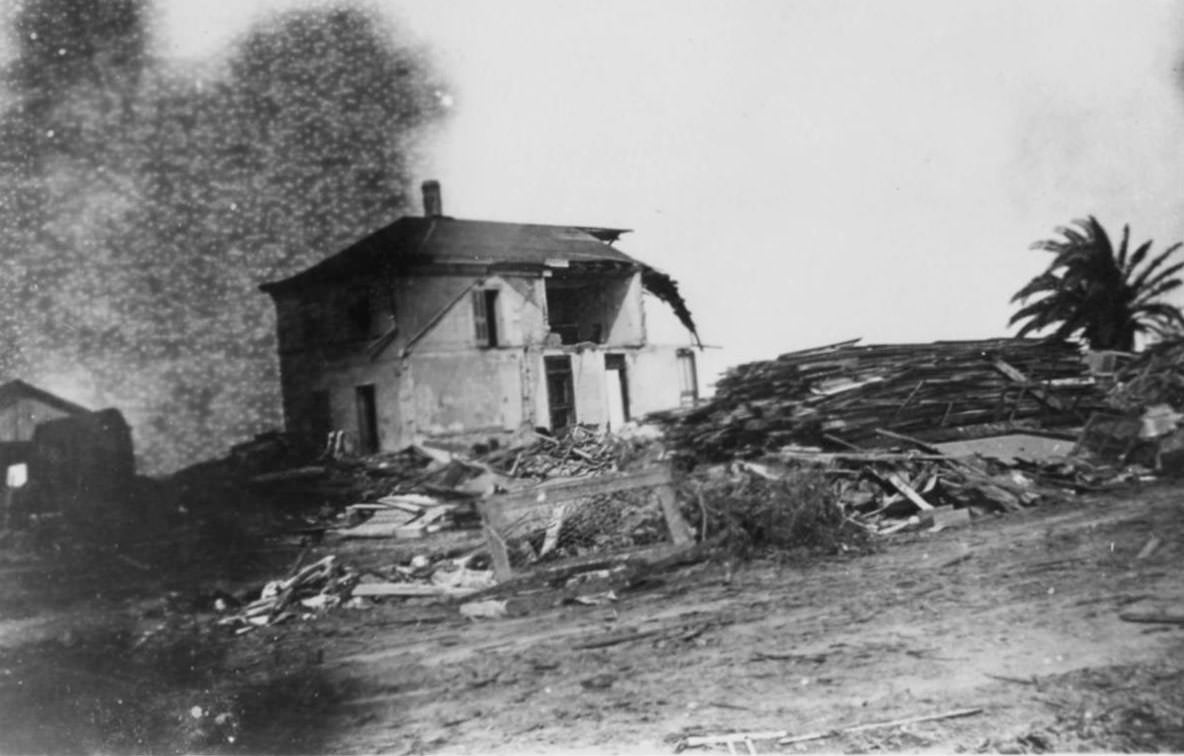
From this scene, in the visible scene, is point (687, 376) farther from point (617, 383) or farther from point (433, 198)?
point (433, 198)

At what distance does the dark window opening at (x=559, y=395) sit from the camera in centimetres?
458

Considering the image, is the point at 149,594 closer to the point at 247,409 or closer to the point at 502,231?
the point at 247,409

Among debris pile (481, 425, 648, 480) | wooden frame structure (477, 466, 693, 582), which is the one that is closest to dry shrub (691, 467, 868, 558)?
wooden frame structure (477, 466, 693, 582)

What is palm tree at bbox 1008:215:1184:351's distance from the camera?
4480 mm

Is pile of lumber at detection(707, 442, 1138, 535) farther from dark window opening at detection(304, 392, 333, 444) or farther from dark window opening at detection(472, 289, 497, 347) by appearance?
dark window opening at detection(304, 392, 333, 444)

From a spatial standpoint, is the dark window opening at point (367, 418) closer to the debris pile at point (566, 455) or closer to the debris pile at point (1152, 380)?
the debris pile at point (566, 455)

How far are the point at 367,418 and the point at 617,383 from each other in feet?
5.02

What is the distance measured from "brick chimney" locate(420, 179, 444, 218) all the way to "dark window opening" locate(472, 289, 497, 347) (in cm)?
52

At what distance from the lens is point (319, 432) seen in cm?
436

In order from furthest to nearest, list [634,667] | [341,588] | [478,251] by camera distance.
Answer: [341,588]
[478,251]
[634,667]

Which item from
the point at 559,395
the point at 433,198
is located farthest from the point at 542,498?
the point at 433,198

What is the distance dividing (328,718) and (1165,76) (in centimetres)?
591

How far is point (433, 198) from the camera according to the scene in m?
4.38

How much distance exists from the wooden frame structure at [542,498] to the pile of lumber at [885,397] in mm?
468
